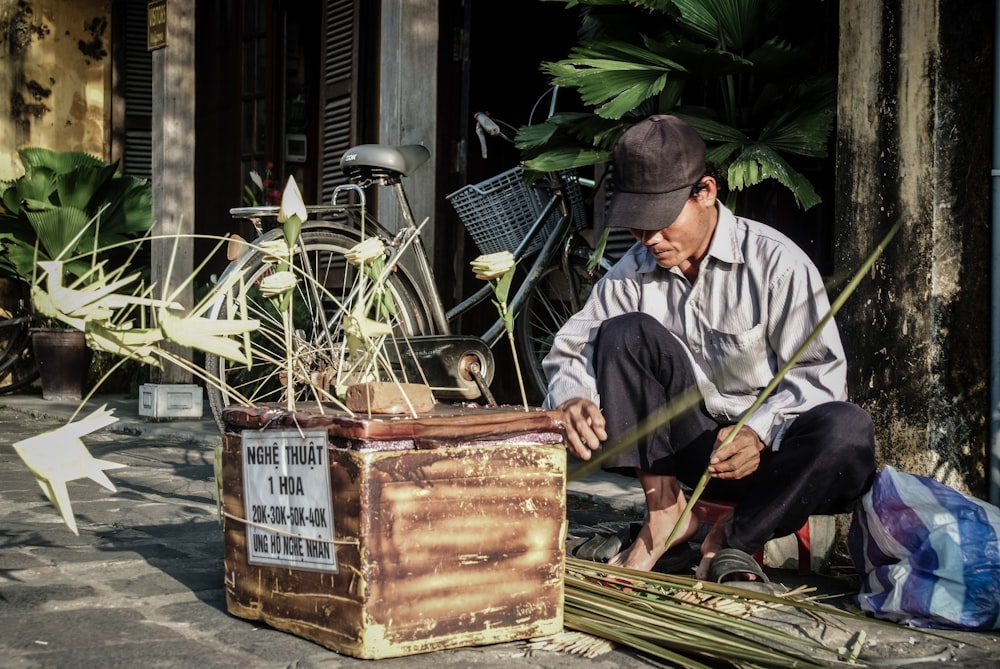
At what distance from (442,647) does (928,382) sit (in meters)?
1.69

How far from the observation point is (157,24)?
7.32 meters

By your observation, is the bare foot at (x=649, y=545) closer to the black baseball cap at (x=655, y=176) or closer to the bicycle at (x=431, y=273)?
the black baseball cap at (x=655, y=176)

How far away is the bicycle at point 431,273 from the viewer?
4578mm

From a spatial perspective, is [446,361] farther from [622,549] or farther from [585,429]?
[585,429]

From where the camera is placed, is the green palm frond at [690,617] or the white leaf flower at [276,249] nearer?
A: the green palm frond at [690,617]

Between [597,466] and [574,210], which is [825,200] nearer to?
[574,210]

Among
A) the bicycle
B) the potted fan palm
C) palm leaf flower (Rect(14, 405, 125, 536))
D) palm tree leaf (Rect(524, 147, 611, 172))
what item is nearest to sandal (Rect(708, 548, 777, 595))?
palm leaf flower (Rect(14, 405, 125, 536))

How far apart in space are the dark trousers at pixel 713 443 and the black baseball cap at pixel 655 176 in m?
0.27

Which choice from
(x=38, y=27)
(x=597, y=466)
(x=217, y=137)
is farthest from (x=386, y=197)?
(x=38, y=27)

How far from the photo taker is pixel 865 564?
2.70m

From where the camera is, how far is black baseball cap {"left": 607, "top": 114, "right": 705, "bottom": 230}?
2.84 meters

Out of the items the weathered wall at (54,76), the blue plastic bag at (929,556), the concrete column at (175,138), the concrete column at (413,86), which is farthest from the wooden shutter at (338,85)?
the blue plastic bag at (929,556)

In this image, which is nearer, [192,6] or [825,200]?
[825,200]

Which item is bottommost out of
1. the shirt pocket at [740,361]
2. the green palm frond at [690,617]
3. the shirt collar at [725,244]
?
the green palm frond at [690,617]
